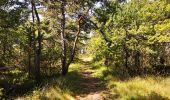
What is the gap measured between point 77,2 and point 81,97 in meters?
7.86

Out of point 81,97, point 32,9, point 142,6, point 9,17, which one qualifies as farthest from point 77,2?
point 81,97

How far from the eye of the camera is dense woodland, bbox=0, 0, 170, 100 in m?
12.4

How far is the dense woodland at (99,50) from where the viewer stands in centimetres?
1241

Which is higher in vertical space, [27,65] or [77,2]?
[77,2]

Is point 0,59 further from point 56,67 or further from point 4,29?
point 56,67

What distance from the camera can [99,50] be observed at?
20.0 meters

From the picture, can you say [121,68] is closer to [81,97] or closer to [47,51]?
[47,51]

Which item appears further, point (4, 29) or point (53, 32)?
point (53, 32)

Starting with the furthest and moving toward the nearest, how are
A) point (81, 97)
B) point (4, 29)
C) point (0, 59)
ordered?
point (0, 59) < point (4, 29) < point (81, 97)

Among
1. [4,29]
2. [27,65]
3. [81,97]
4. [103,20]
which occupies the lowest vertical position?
[81,97]

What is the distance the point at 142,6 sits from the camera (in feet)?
59.7

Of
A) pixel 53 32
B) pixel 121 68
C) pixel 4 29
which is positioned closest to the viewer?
pixel 4 29

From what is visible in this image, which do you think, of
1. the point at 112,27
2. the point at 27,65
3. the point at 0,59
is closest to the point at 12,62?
the point at 27,65

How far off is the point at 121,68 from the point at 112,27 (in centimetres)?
299
